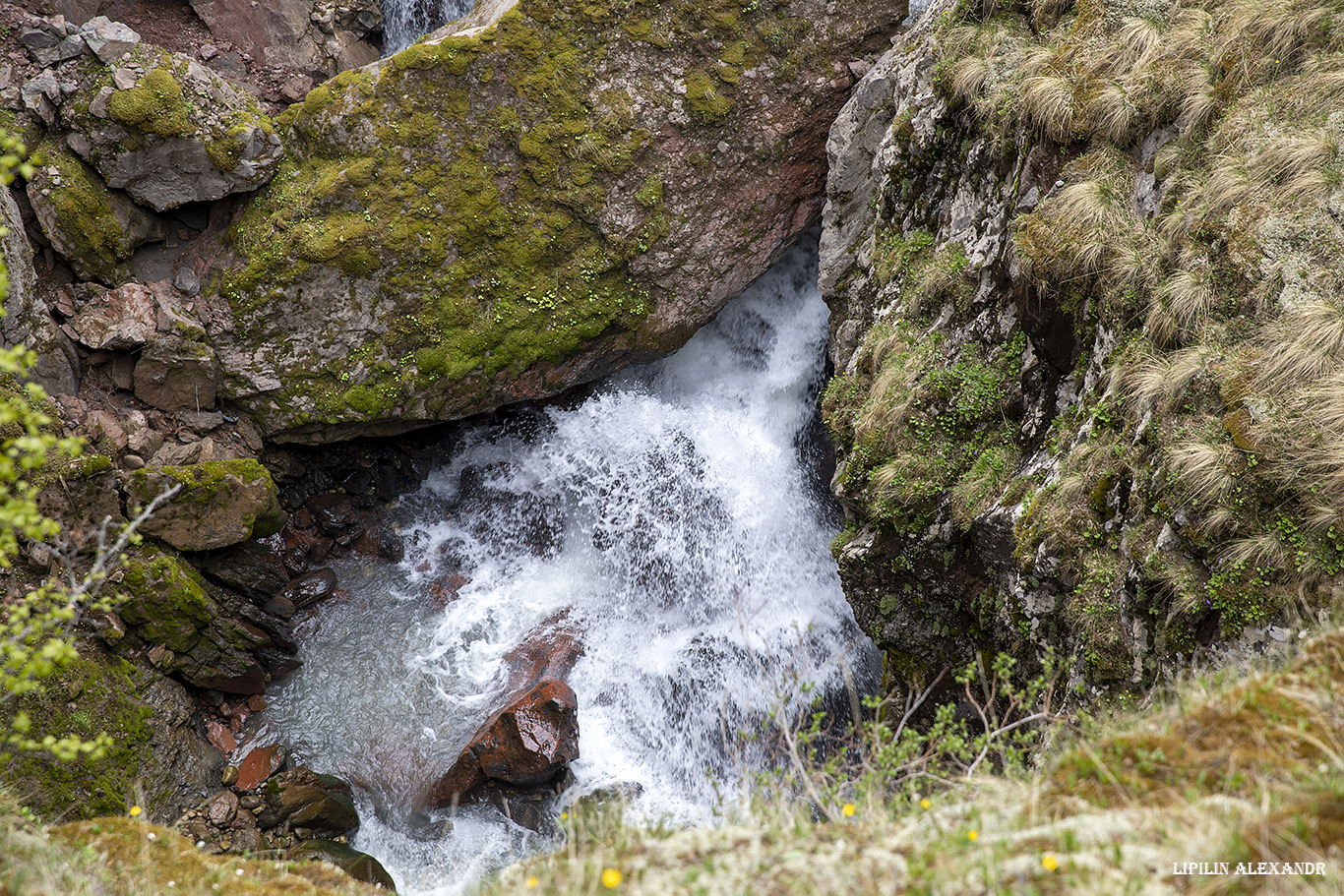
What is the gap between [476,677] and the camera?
10641mm

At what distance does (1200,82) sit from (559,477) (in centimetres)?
980

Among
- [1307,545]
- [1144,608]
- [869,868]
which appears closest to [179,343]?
[869,868]

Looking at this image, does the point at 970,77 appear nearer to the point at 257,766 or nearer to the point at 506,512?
the point at 506,512

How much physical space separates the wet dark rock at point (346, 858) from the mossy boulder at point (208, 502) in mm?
4143

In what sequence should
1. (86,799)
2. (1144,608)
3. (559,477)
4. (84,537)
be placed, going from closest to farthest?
(1144,608)
(86,799)
(84,537)
(559,477)

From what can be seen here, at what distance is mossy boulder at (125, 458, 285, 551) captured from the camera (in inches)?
360

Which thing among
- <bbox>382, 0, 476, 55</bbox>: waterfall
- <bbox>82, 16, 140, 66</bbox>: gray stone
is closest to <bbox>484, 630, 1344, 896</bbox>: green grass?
<bbox>82, 16, 140, 66</bbox>: gray stone

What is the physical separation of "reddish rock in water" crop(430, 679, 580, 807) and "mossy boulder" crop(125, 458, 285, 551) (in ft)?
14.5

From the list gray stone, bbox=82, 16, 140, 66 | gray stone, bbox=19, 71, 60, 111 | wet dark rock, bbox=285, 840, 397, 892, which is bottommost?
wet dark rock, bbox=285, 840, 397, 892

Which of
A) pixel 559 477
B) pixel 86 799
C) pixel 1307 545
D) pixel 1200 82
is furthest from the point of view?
pixel 559 477

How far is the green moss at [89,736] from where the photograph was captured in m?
7.69

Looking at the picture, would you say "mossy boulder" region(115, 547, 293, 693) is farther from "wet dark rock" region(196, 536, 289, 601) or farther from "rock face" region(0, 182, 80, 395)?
"rock face" region(0, 182, 80, 395)

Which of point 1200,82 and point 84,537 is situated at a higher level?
point 1200,82

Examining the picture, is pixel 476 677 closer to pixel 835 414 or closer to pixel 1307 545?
pixel 835 414
